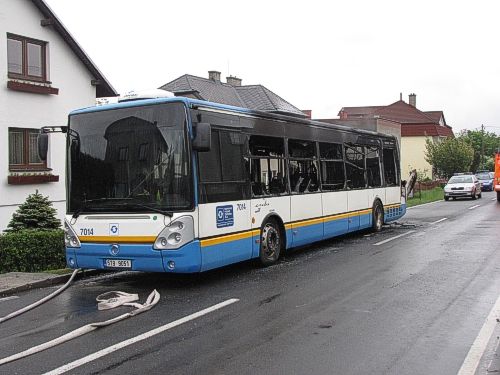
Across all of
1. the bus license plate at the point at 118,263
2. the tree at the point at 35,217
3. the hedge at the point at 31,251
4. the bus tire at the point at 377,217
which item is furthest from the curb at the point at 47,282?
the bus tire at the point at 377,217

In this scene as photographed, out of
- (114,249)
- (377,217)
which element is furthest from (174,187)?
(377,217)

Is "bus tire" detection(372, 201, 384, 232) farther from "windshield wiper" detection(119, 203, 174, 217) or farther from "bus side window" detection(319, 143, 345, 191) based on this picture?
"windshield wiper" detection(119, 203, 174, 217)

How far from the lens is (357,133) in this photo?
15203mm

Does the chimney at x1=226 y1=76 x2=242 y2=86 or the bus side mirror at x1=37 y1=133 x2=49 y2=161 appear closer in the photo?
the bus side mirror at x1=37 y1=133 x2=49 y2=161

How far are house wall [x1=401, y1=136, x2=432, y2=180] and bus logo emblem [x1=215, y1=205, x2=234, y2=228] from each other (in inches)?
2280

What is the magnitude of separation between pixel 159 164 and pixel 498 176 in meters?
28.0

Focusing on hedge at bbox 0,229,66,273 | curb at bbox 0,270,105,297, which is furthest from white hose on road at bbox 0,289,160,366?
hedge at bbox 0,229,66,273

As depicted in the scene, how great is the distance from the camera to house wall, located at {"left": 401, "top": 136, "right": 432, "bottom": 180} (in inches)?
2574

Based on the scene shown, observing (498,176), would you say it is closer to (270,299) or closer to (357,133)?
(357,133)

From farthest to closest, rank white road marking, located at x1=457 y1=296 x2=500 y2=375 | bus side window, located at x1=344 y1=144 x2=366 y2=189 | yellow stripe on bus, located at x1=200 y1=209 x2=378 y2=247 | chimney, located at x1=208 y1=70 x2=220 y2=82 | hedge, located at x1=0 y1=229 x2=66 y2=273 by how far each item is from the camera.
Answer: chimney, located at x1=208 y1=70 x2=220 y2=82 → bus side window, located at x1=344 y1=144 x2=366 y2=189 → hedge, located at x1=0 y1=229 x2=66 y2=273 → yellow stripe on bus, located at x1=200 y1=209 x2=378 y2=247 → white road marking, located at x1=457 y1=296 x2=500 y2=375

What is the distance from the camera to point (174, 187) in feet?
27.7

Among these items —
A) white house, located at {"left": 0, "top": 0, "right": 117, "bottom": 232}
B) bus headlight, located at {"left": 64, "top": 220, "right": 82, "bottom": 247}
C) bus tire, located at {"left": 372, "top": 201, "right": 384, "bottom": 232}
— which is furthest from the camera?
white house, located at {"left": 0, "top": 0, "right": 117, "bottom": 232}

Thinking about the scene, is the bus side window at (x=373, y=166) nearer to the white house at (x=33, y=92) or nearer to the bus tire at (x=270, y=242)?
the bus tire at (x=270, y=242)

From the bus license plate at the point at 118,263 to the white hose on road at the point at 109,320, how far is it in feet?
1.49
